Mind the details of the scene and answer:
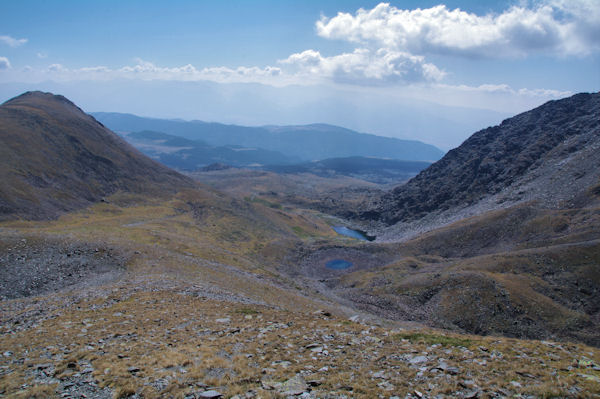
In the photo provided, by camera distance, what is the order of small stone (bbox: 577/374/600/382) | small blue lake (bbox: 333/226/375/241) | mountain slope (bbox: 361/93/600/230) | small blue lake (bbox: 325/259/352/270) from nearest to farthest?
small stone (bbox: 577/374/600/382) → small blue lake (bbox: 325/259/352/270) → mountain slope (bbox: 361/93/600/230) → small blue lake (bbox: 333/226/375/241)

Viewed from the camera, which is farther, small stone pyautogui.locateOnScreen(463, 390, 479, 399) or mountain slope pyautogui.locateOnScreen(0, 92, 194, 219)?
mountain slope pyautogui.locateOnScreen(0, 92, 194, 219)

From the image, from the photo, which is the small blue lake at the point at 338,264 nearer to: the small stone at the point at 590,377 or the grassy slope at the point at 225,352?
the grassy slope at the point at 225,352

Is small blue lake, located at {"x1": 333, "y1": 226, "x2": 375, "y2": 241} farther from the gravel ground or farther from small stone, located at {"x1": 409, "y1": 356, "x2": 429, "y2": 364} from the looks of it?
small stone, located at {"x1": 409, "y1": 356, "x2": 429, "y2": 364}

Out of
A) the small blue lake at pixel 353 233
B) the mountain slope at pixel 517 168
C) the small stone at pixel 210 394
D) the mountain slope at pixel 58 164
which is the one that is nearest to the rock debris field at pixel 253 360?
the small stone at pixel 210 394

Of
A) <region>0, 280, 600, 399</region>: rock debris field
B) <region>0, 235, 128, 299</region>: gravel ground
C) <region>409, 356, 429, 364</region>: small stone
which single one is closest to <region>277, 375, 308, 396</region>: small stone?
<region>0, 280, 600, 399</region>: rock debris field

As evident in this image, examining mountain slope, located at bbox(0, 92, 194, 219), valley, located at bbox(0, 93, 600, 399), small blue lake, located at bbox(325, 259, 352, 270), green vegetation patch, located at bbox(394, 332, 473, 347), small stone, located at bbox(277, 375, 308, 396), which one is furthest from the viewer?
small blue lake, located at bbox(325, 259, 352, 270)

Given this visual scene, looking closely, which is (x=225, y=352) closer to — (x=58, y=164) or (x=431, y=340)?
(x=431, y=340)

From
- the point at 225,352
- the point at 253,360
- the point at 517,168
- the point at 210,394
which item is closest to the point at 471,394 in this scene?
the point at 253,360
